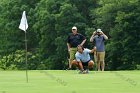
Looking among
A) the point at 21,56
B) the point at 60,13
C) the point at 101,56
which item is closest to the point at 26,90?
the point at 101,56

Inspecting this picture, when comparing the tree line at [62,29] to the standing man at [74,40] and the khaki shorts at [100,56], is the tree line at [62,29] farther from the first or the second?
the standing man at [74,40]

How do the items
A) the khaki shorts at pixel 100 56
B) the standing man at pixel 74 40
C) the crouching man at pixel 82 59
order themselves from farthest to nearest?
the khaki shorts at pixel 100 56, the standing man at pixel 74 40, the crouching man at pixel 82 59

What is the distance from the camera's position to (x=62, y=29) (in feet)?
214

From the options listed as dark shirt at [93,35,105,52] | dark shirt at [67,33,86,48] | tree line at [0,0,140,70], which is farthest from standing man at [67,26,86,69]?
tree line at [0,0,140,70]

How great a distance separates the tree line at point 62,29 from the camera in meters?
58.6

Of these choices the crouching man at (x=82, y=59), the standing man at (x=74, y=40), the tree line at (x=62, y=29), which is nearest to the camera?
the crouching man at (x=82, y=59)

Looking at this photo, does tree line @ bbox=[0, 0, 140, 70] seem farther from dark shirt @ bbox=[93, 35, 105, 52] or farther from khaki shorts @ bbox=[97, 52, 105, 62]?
dark shirt @ bbox=[93, 35, 105, 52]

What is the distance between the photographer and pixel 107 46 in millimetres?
58156

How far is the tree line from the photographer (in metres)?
58.6

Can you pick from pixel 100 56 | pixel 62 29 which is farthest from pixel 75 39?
pixel 62 29

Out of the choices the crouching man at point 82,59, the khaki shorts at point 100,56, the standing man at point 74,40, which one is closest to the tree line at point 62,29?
the khaki shorts at point 100,56

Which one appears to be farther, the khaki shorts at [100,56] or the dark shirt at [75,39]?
the khaki shorts at [100,56]

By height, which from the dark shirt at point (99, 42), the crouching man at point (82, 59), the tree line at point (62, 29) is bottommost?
the crouching man at point (82, 59)

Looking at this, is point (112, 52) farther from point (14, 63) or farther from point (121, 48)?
point (14, 63)
